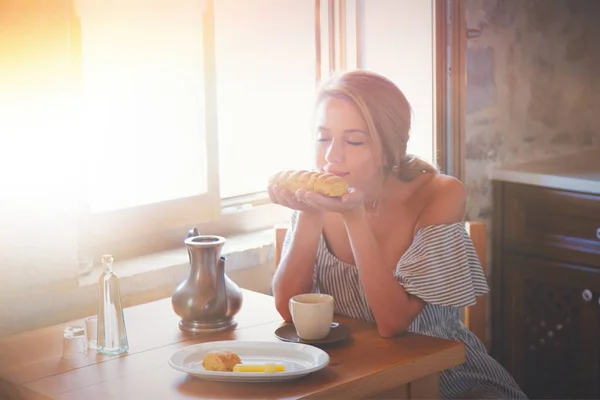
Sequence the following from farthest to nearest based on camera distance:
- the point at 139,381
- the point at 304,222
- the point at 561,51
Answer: the point at 561,51, the point at 304,222, the point at 139,381

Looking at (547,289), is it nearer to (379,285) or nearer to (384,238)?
(384,238)

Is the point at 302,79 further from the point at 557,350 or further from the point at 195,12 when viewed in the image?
the point at 557,350

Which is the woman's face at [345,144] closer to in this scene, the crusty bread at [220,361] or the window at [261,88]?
the crusty bread at [220,361]

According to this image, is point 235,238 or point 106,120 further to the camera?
point 235,238

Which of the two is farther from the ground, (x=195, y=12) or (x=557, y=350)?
(x=195, y=12)

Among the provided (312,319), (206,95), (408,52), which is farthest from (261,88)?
(312,319)

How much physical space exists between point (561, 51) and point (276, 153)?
1201 millimetres

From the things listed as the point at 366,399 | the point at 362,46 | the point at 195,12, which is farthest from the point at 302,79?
the point at 366,399

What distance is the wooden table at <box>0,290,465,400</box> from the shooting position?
64.1 inches

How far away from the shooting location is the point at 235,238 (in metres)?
2.80

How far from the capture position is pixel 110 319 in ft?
6.11

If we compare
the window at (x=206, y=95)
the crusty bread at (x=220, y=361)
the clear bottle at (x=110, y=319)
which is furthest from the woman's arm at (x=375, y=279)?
the window at (x=206, y=95)

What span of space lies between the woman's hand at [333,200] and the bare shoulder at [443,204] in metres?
0.21

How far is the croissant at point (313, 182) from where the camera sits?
1913mm
